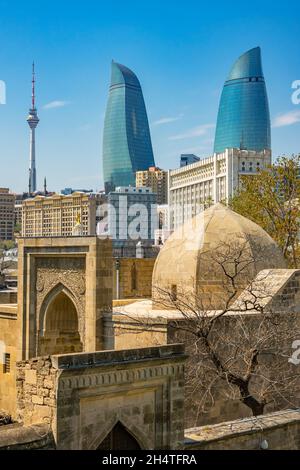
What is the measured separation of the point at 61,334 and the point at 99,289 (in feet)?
9.11

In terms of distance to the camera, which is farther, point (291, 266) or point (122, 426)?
point (291, 266)

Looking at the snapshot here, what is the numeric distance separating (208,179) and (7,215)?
68.7 metres

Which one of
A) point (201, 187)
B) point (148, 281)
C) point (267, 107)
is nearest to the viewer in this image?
point (148, 281)

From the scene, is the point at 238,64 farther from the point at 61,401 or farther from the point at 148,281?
the point at 61,401

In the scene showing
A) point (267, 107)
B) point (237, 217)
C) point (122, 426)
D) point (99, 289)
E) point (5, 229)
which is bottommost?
point (122, 426)

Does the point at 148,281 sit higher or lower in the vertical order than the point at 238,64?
lower

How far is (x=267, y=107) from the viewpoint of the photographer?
16675cm

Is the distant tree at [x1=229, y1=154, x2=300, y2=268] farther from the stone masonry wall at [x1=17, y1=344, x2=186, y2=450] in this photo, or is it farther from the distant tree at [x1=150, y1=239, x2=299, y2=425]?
the stone masonry wall at [x1=17, y1=344, x2=186, y2=450]

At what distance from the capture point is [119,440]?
30.7 feet

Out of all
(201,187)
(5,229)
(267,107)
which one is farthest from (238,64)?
(5,229)

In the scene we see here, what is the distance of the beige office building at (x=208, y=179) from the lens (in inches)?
4343

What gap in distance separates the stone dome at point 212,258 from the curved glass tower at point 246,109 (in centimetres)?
14554

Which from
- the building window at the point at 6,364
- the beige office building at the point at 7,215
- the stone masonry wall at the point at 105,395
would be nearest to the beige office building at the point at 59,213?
the beige office building at the point at 7,215

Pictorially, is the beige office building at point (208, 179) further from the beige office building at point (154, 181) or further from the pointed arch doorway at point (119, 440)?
the pointed arch doorway at point (119, 440)
